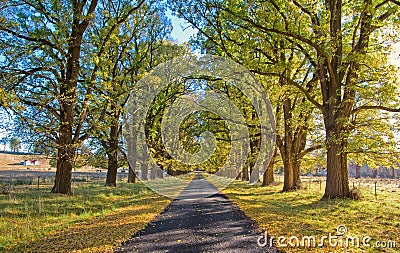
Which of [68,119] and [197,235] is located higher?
[68,119]

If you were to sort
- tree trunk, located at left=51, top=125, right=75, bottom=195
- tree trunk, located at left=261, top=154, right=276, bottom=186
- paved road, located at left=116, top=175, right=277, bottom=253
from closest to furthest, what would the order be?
paved road, located at left=116, top=175, right=277, bottom=253 < tree trunk, located at left=51, top=125, right=75, bottom=195 < tree trunk, located at left=261, top=154, right=276, bottom=186

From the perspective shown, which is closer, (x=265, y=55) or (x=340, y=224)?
(x=340, y=224)

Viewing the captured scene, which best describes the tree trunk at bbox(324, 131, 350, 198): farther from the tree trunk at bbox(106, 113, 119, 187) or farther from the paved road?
the tree trunk at bbox(106, 113, 119, 187)

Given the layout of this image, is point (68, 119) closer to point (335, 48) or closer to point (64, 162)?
point (64, 162)

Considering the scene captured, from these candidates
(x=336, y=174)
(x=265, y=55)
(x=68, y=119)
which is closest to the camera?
(x=336, y=174)

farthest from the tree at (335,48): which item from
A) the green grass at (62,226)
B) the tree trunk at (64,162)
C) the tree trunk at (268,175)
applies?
the tree trunk at (268,175)

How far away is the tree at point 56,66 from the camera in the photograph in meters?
12.0

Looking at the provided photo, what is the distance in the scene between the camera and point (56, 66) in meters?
14.2

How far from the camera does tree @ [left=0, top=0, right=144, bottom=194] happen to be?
12.0 meters

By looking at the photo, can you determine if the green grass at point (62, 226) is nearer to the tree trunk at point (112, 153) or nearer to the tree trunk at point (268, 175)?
the tree trunk at point (112, 153)

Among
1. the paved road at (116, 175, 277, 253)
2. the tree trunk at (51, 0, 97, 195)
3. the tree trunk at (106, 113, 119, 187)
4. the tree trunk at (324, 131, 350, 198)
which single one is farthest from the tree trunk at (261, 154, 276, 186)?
the tree trunk at (51, 0, 97, 195)

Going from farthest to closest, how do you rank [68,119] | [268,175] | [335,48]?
[268,175] → [68,119] → [335,48]

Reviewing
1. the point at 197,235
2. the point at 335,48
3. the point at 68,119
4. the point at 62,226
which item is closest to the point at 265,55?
the point at 335,48

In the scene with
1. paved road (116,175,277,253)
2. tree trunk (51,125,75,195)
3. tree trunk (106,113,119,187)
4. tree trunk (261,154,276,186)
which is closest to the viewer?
paved road (116,175,277,253)
